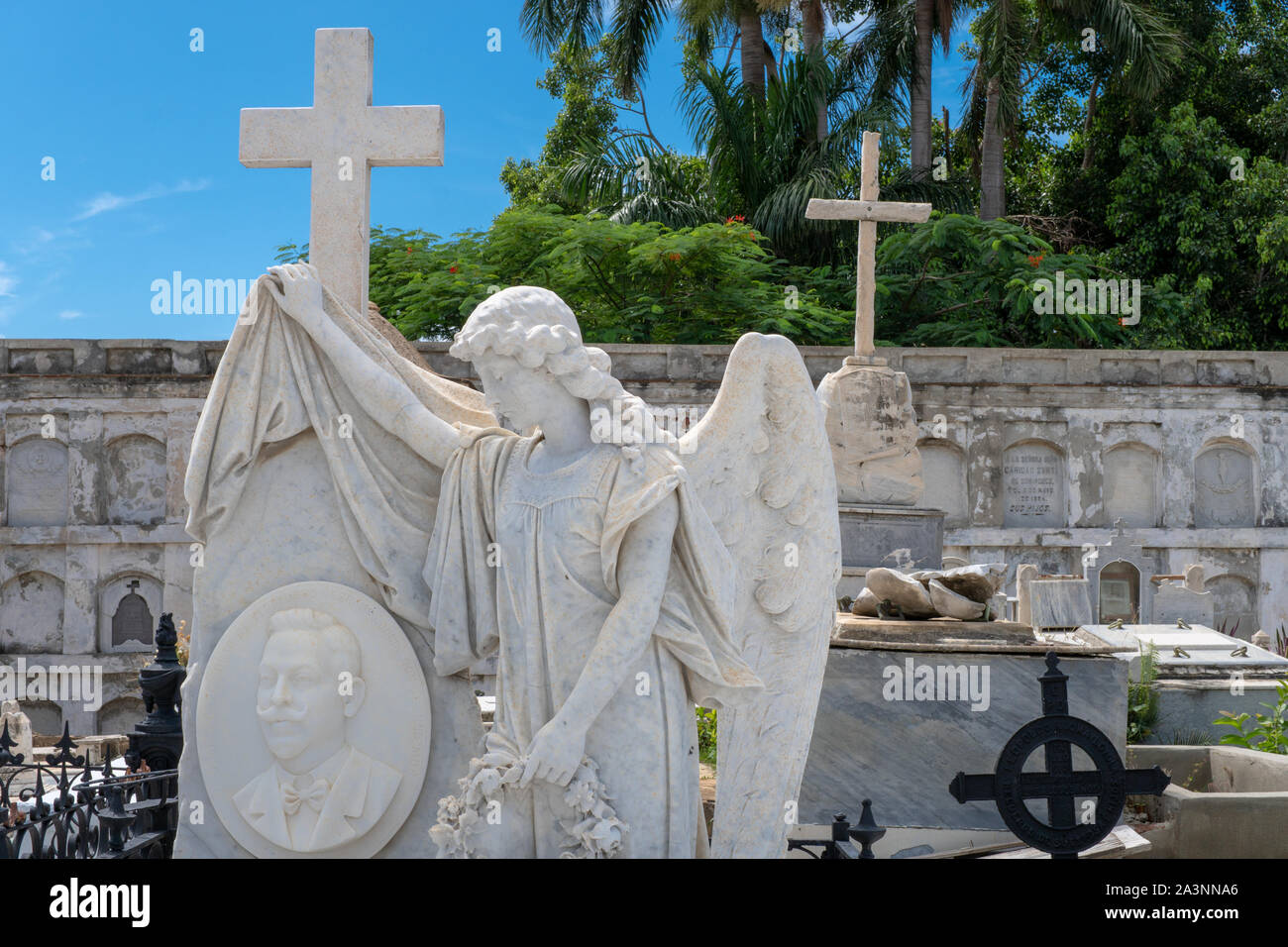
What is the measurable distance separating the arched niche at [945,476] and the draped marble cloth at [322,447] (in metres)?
13.6

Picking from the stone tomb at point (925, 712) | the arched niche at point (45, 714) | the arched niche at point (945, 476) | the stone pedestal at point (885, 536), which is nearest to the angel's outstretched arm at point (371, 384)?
the stone tomb at point (925, 712)

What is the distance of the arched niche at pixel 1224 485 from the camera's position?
16.5 m

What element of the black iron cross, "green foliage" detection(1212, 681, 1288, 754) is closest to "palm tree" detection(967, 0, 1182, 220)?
"green foliage" detection(1212, 681, 1288, 754)

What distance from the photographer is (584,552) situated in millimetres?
3197

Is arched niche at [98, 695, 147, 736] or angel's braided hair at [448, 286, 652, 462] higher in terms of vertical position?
angel's braided hair at [448, 286, 652, 462]

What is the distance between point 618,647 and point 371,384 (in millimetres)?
1103

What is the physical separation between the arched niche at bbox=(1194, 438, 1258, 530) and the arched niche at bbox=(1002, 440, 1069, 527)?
1.87m

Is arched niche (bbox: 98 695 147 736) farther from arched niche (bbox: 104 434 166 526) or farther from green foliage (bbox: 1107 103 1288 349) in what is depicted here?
green foliage (bbox: 1107 103 1288 349)

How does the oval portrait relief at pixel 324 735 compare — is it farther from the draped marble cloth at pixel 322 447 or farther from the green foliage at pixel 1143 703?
the green foliage at pixel 1143 703

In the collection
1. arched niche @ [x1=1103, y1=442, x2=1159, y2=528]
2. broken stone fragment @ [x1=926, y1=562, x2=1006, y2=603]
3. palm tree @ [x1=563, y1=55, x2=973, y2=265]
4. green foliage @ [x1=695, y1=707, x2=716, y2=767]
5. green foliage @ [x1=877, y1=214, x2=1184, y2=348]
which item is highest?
palm tree @ [x1=563, y1=55, x2=973, y2=265]

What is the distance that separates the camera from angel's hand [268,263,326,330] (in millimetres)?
3502
